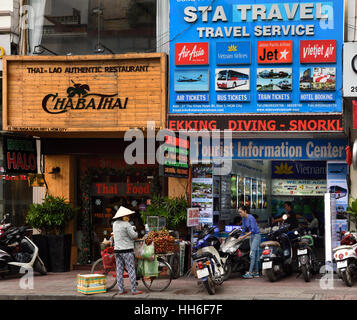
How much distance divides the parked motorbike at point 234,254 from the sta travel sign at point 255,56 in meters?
3.31

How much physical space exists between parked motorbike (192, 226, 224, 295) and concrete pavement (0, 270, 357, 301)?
0.25 metres

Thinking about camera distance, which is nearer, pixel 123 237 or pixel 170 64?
pixel 123 237

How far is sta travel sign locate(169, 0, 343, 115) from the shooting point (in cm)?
1532

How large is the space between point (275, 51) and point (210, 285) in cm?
633

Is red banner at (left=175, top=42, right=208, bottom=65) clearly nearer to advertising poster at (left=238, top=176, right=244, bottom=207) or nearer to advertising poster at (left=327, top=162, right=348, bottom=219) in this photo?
advertising poster at (left=238, top=176, right=244, bottom=207)

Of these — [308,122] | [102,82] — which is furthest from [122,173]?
[308,122]

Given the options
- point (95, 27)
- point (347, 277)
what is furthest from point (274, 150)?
point (95, 27)

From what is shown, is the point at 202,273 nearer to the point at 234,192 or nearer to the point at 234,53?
the point at 234,192

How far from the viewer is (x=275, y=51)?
15508 mm

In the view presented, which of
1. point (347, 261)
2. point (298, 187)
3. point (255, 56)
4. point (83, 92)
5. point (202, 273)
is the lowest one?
point (202, 273)

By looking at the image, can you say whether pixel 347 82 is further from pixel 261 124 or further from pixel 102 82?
pixel 102 82

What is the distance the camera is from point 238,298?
12289mm

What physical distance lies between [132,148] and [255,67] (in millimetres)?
4207

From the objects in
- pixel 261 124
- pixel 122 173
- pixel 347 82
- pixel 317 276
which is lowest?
pixel 317 276
